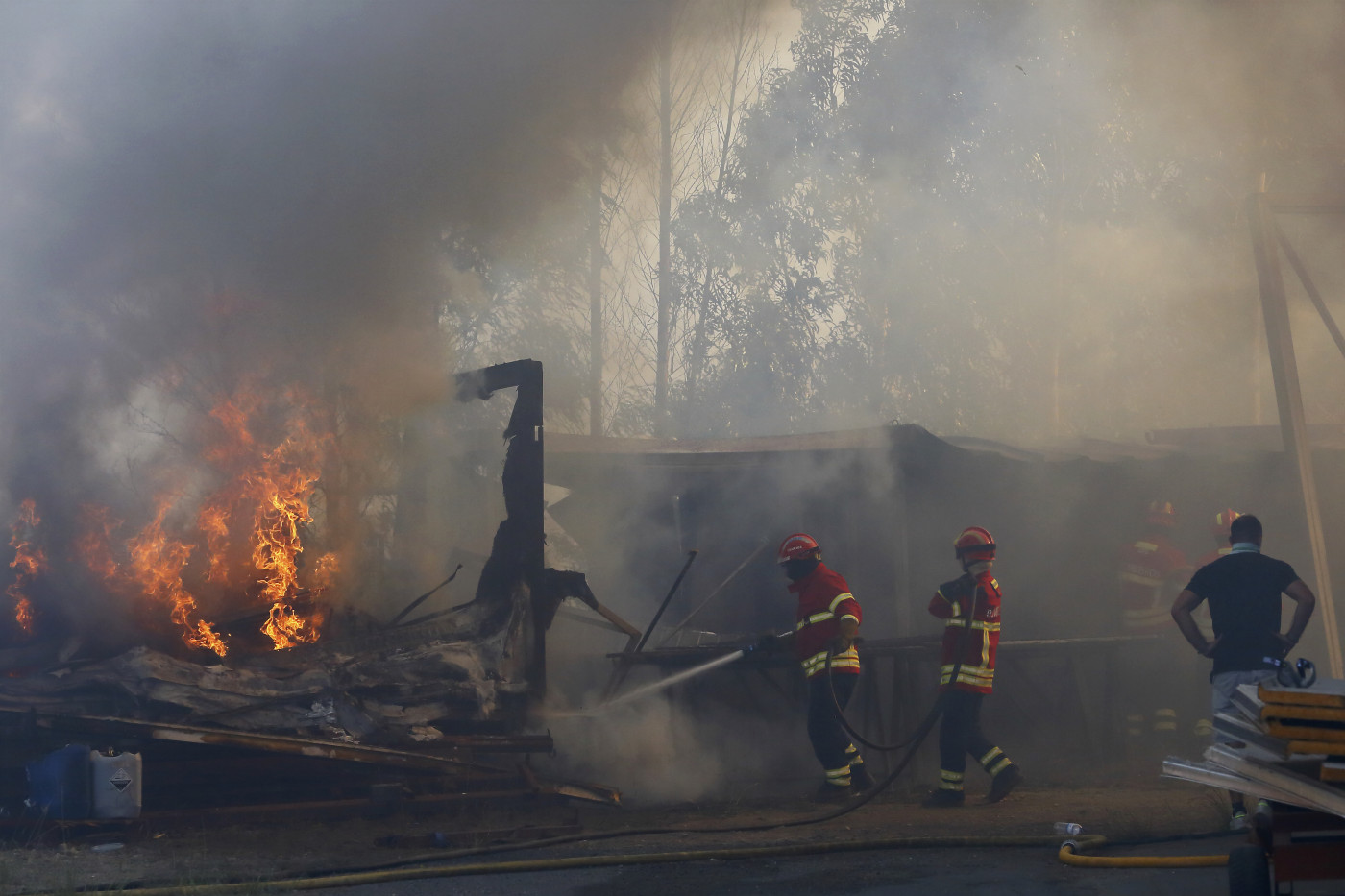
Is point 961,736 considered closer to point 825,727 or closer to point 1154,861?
point 825,727

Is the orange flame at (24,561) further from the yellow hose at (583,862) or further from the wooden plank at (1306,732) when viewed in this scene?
the wooden plank at (1306,732)

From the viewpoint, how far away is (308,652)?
7027 millimetres

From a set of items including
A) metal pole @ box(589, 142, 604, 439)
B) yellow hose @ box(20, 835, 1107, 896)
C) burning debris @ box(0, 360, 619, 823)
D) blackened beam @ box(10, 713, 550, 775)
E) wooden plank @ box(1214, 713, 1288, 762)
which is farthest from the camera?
metal pole @ box(589, 142, 604, 439)

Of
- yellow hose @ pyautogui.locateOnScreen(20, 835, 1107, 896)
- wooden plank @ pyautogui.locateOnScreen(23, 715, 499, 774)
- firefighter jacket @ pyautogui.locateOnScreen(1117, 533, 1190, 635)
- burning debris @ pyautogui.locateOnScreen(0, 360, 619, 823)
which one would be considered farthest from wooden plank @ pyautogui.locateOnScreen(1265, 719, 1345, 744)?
firefighter jacket @ pyautogui.locateOnScreen(1117, 533, 1190, 635)

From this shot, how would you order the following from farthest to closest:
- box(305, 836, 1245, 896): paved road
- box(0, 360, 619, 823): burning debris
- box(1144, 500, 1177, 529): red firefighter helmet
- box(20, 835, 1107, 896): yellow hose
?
box(1144, 500, 1177, 529): red firefighter helmet → box(0, 360, 619, 823): burning debris → box(20, 835, 1107, 896): yellow hose → box(305, 836, 1245, 896): paved road

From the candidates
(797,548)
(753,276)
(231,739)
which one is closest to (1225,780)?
(797,548)

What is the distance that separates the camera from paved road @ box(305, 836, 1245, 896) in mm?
4668

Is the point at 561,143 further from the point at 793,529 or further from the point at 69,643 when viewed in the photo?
the point at 69,643

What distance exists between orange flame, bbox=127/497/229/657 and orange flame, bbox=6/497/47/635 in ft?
2.10

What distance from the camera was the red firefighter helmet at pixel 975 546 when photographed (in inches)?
283

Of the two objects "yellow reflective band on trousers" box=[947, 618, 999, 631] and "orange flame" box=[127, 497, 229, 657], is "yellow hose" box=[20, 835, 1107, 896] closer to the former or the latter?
"yellow reflective band on trousers" box=[947, 618, 999, 631]

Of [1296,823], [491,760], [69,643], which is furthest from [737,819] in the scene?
[69,643]

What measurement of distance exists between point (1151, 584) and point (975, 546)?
10.5ft

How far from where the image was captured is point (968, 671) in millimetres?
7141
